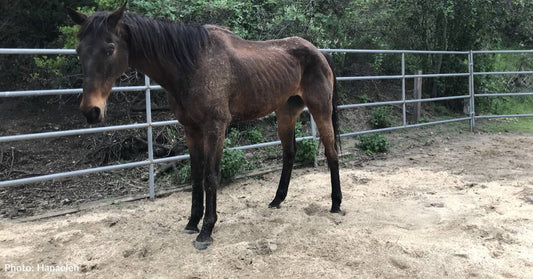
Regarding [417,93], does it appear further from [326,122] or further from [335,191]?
[335,191]

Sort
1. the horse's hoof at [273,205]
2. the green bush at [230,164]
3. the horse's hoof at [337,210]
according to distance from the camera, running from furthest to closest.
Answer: the green bush at [230,164]
the horse's hoof at [273,205]
the horse's hoof at [337,210]

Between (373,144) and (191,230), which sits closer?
(191,230)

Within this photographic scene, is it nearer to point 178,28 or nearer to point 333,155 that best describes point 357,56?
point 333,155

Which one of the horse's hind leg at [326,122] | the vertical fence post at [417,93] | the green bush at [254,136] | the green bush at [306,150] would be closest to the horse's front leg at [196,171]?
the horse's hind leg at [326,122]

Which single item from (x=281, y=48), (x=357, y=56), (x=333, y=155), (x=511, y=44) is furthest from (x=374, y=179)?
(x=511, y=44)

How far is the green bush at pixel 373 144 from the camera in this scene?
5.93 meters

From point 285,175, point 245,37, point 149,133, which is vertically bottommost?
point 285,175

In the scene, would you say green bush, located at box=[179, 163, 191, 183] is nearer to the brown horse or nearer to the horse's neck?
the brown horse

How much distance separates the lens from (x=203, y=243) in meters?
2.70

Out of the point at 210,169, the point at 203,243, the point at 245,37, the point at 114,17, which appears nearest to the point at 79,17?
the point at 114,17

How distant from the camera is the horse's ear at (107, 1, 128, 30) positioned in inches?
90.2

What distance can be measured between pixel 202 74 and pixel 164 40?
0.34m

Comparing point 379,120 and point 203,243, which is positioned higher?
point 379,120

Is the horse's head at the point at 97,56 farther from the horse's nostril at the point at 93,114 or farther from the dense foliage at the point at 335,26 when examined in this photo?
the dense foliage at the point at 335,26
